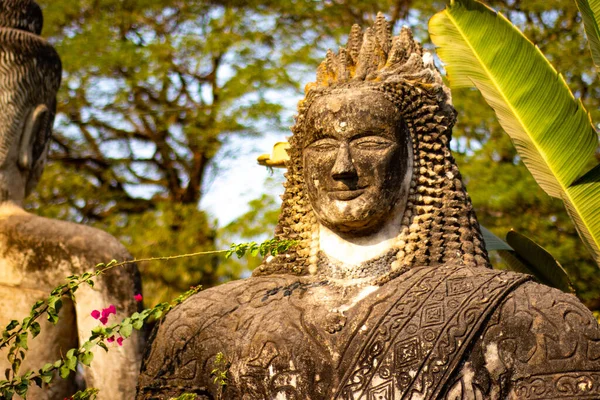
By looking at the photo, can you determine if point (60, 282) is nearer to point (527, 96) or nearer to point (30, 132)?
point (30, 132)

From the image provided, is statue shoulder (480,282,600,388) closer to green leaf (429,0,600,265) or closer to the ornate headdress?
the ornate headdress

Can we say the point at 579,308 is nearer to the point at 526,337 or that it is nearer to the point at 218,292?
the point at 526,337

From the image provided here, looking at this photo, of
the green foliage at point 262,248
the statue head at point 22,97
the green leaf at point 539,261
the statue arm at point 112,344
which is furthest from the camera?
the green leaf at point 539,261

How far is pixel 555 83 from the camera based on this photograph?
8.38 m

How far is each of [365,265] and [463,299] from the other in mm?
676

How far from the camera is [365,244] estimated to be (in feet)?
19.9

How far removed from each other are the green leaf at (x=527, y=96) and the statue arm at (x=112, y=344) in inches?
109

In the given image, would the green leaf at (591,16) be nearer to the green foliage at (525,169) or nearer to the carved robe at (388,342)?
the carved robe at (388,342)

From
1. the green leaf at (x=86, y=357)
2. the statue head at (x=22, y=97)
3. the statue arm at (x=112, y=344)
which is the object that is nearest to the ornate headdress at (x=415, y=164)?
the green leaf at (x=86, y=357)

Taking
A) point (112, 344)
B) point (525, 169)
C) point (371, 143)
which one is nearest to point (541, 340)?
point (371, 143)

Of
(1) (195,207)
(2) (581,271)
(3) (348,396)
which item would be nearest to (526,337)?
(3) (348,396)

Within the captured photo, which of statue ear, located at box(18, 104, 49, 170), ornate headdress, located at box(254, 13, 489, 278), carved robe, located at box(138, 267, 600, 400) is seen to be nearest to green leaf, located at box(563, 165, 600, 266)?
ornate headdress, located at box(254, 13, 489, 278)

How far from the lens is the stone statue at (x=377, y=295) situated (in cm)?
532

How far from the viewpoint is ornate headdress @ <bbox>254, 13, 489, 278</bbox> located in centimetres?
600
